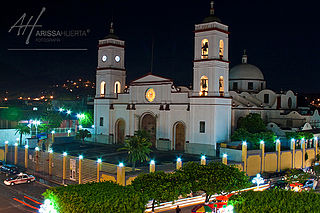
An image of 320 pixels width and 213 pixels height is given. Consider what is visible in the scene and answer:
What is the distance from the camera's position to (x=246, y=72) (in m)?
53.3

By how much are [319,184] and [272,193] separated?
2278cm

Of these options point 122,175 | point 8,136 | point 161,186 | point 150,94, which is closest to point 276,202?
point 161,186

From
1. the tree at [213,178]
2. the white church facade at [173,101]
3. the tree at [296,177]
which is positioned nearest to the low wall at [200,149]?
the white church facade at [173,101]

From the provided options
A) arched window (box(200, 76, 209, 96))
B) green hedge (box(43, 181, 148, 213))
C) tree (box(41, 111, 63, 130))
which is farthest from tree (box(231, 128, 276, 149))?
tree (box(41, 111, 63, 130))

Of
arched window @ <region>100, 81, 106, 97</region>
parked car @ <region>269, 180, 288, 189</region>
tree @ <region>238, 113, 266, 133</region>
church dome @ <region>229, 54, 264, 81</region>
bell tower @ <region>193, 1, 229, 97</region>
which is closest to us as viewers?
parked car @ <region>269, 180, 288, 189</region>

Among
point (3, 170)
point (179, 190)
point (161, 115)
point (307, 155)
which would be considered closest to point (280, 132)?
point (307, 155)

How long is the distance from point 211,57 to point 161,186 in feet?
72.3

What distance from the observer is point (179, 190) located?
63.8 ft

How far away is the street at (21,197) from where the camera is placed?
82.3 ft

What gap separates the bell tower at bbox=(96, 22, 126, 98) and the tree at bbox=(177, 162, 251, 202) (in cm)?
2878

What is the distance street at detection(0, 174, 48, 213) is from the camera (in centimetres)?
2509

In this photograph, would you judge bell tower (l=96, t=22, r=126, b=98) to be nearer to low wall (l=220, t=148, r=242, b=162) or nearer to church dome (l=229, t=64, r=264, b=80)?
church dome (l=229, t=64, r=264, b=80)

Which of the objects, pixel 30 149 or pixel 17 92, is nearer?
pixel 30 149

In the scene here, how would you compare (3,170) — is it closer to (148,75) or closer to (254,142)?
(148,75)
